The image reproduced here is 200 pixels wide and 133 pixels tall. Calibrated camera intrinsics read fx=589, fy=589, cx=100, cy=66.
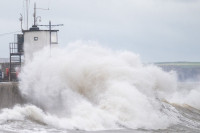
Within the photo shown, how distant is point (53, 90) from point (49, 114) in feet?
6.24

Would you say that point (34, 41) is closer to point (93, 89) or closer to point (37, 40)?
point (37, 40)

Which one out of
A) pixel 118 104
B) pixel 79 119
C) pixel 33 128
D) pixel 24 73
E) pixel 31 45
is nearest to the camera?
pixel 33 128

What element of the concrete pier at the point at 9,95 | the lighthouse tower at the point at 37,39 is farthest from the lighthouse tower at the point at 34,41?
the concrete pier at the point at 9,95

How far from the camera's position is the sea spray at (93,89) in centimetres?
2383

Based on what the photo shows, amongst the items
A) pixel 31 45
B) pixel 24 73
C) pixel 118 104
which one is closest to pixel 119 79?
pixel 118 104

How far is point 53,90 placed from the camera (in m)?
25.7

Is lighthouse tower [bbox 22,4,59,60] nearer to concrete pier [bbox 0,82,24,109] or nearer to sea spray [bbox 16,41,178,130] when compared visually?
sea spray [bbox 16,41,178,130]

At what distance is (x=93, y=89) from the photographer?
26344 mm

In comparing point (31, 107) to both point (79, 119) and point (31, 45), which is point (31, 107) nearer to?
point (79, 119)

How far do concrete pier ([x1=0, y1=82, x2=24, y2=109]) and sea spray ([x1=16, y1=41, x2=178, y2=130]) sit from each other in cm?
33

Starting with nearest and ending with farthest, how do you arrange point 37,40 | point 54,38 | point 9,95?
point 9,95 < point 37,40 < point 54,38

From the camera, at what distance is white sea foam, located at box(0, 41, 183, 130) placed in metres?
23.6

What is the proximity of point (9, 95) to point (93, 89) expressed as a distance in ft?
12.4

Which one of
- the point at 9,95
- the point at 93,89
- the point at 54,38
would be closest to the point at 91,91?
the point at 93,89
